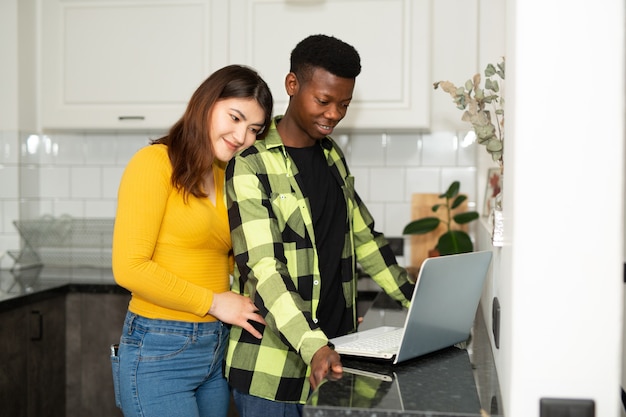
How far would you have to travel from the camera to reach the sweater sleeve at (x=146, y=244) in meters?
1.65

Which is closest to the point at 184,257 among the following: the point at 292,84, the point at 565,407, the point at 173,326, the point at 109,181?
the point at 173,326

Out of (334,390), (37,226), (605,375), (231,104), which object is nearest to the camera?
(605,375)

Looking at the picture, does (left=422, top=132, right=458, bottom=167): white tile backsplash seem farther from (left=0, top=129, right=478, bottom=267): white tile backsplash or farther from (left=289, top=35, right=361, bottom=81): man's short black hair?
(left=289, top=35, right=361, bottom=81): man's short black hair

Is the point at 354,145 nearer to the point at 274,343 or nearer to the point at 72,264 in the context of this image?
the point at 72,264

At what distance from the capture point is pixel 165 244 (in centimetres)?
174

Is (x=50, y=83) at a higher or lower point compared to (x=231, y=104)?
higher

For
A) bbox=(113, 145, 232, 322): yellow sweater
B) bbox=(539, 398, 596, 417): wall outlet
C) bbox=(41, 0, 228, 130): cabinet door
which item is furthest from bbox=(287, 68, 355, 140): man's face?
bbox=(41, 0, 228, 130): cabinet door

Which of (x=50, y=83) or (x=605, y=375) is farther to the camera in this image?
(x=50, y=83)

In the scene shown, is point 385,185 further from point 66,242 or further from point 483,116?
point 483,116

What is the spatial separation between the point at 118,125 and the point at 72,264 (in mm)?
675

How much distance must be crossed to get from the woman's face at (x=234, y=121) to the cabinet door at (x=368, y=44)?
1058mm

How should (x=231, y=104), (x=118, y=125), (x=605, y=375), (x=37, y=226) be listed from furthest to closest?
(x=37, y=226)
(x=118, y=125)
(x=231, y=104)
(x=605, y=375)

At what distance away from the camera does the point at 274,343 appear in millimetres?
1598

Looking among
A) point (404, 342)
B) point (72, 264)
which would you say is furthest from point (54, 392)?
point (404, 342)
